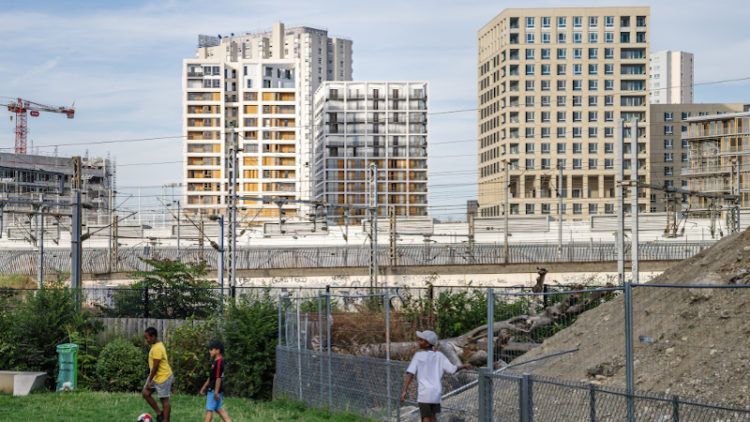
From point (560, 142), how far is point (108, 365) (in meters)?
116

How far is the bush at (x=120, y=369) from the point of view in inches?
1048

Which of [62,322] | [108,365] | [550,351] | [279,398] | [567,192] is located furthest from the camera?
[567,192]

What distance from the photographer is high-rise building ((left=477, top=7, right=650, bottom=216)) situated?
135 meters

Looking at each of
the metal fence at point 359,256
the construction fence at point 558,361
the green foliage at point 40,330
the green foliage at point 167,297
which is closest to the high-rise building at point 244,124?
the metal fence at point 359,256

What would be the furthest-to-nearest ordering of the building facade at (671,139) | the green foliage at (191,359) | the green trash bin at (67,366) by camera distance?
the building facade at (671,139) < the green trash bin at (67,366) < the green foliage at (191,359)

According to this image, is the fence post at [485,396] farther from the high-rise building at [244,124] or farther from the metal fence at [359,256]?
the high-rise building at [244,124]

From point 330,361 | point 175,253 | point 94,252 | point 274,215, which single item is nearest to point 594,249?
point 175,253

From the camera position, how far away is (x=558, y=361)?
1780 centimetres

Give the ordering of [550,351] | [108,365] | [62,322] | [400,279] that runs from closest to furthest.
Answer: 1. [550,351]
2. [108,365]
3. [62,322]
4. [400,279]

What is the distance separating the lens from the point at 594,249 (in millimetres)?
71312

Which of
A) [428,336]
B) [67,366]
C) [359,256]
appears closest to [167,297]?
[67,366]

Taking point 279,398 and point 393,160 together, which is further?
point 393,160

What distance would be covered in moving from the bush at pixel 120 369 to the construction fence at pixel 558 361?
4.68m

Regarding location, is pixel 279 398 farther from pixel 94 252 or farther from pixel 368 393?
pixel 94 252
